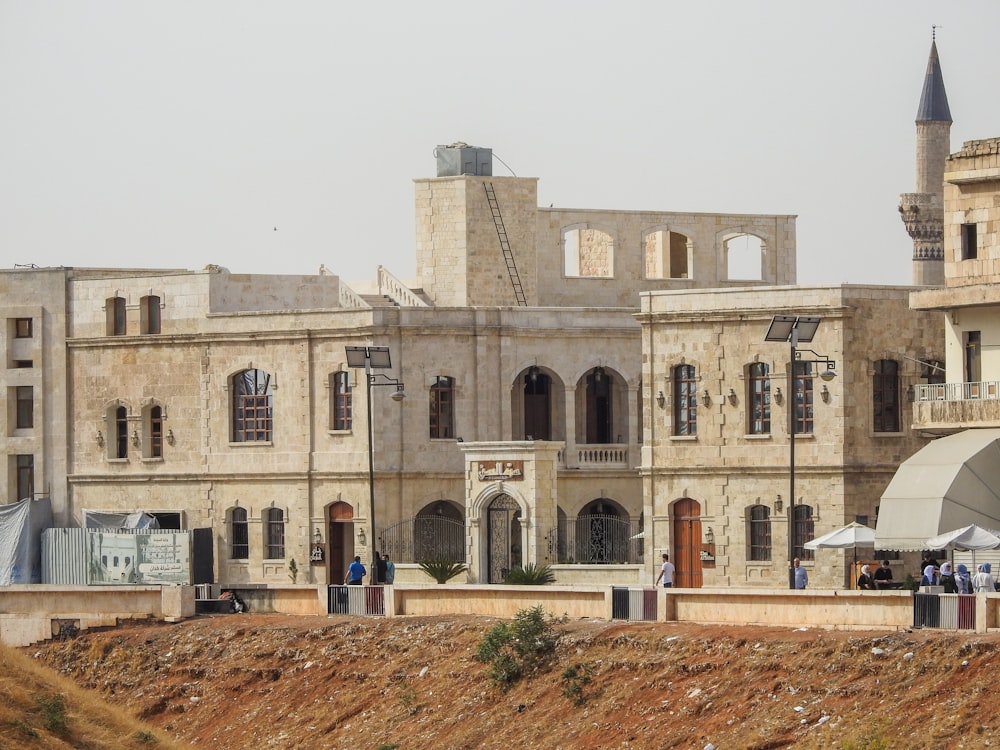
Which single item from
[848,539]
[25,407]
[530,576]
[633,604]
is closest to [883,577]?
[848,539]

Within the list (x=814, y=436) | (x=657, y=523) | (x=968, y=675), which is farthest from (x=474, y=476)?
(x=968, y=675)

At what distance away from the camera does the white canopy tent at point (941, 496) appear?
47.8 metres

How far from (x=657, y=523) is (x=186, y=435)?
1411 centimetres

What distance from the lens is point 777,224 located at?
72562mm

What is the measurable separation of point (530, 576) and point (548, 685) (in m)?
9.45

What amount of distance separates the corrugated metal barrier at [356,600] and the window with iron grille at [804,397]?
11842 mm

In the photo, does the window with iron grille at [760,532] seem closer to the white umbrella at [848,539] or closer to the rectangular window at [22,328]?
the white umbrella at [848,539]

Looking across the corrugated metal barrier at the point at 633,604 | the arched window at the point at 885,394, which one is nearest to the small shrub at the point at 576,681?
the corrugated metal barrier at the point at 633,604

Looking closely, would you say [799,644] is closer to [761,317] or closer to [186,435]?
[761,317]

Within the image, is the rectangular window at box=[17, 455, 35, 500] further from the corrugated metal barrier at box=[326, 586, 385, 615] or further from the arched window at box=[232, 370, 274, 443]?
the corrugated metal barrier at box=[326, 586, 385, 615]

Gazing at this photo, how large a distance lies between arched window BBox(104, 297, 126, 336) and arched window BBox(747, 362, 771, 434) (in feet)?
61.4

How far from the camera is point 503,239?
68.6 metres

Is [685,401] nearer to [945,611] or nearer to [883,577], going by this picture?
[883,577]

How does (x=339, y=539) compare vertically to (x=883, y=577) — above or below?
above
